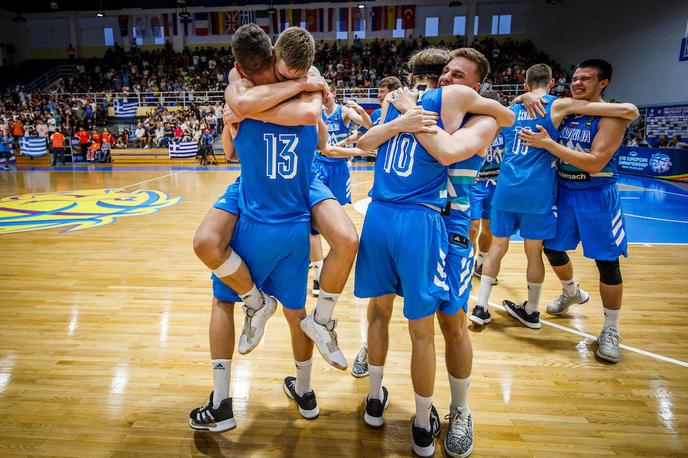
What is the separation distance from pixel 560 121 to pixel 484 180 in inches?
47.2

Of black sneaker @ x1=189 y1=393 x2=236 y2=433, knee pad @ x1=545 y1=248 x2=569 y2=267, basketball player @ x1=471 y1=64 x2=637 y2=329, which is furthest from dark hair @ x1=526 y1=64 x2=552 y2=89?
black sneaker @ x1=189 y1=393 x2=236 y2=433

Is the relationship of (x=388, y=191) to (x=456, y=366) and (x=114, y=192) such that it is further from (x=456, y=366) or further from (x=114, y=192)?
(x=114, y=192)

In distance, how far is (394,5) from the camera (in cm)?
2508

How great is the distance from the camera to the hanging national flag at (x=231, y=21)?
84.7ft

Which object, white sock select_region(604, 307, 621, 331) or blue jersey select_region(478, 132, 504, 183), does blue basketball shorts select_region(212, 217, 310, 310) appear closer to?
white sock select_region(604, 307, 621, 331)

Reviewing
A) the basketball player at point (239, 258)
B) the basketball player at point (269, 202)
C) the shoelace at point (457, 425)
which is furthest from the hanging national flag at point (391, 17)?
the shoelace at point (457, 425)

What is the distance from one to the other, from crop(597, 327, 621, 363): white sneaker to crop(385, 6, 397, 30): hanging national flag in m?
26.2

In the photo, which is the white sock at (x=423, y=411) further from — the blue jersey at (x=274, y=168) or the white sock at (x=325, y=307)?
the blue jersey at (x=274, y=168)

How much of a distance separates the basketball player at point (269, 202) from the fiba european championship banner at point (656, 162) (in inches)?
476

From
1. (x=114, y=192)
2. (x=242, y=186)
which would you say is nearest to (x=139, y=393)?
(x=242, y=186)

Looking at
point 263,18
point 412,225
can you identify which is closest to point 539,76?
point 412,225

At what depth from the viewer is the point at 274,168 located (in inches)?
76.0

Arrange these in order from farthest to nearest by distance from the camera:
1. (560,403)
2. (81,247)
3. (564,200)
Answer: (81,247) < (564,200) < (560,403)

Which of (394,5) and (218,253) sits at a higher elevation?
(394,5)
